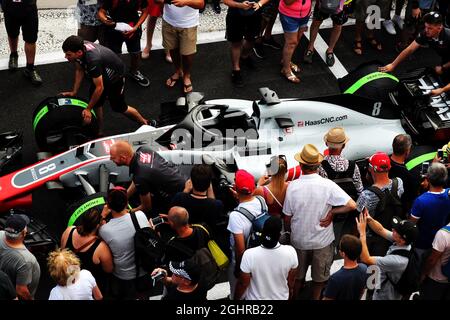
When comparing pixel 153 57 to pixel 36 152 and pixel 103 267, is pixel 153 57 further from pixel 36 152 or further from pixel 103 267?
pixel 103 267

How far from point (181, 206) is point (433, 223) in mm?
2298

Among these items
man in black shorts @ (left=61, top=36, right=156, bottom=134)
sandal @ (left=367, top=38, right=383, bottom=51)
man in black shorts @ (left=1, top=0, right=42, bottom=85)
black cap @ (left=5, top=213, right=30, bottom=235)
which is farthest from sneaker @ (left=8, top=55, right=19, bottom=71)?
sandal @ (left=367, top=38, right=383, bottom=51)

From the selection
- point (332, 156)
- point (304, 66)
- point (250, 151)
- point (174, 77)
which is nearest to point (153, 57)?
point (174, 77)

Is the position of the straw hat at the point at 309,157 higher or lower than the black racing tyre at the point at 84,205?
higher

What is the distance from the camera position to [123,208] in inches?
246

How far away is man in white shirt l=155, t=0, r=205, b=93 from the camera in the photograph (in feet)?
30.7

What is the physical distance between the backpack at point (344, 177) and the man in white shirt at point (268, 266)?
1328 millimetres

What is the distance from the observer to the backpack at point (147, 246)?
627cm

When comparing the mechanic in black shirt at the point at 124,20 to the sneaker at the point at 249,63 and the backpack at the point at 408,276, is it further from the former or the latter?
the backpack at the point at 408,276

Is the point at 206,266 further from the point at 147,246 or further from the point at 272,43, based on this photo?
the point at 272,43

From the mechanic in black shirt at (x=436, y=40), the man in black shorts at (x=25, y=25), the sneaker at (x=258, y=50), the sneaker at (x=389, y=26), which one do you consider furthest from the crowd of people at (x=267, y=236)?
the sneaker at (x=389, y=26)

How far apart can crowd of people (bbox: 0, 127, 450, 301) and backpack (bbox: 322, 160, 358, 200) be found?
0.4 inches

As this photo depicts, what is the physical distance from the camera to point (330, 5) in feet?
32.9

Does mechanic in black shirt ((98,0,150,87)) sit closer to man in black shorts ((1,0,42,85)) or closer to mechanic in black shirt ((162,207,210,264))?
man in black shorts ((1,0,42,85))
